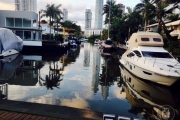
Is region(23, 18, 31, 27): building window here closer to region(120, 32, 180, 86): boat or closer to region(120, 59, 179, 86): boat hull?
region(120, 32, 180, 86): boat

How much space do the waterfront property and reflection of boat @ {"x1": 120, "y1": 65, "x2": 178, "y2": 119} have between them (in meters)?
27.0

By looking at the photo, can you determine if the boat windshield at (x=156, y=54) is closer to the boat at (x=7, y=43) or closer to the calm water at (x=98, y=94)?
the calm water at (x=98, y=94)

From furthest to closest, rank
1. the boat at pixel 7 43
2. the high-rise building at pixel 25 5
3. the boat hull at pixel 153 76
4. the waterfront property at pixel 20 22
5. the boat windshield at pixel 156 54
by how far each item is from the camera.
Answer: the high-rise building at pixel 25 5, the waterfront property at pixel 20 22, the boat at pixel 7 43, the boat windshield at pixel 156 54, the boat hull at pixel 153 76

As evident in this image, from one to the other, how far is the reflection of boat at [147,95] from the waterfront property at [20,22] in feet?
88.6

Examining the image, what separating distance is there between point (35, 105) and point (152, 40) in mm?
13061

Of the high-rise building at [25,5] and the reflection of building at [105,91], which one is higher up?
the high-rise building at [25,5]

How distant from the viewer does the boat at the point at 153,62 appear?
37.8 ft

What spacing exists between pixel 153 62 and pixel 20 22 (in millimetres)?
29664

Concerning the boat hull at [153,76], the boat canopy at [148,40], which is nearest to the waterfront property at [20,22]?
the boat canopy at [148,40]

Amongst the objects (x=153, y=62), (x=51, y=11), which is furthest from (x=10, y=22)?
(x=153, y=62)

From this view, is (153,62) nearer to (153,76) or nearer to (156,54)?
(153,76)

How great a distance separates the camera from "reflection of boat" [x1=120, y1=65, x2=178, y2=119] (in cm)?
899

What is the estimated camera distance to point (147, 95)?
414 inches

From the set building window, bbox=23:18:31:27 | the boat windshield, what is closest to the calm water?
the boat windshield
